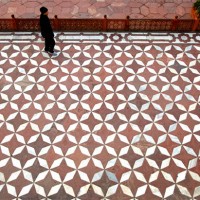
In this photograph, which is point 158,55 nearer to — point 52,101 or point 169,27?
point 169,27

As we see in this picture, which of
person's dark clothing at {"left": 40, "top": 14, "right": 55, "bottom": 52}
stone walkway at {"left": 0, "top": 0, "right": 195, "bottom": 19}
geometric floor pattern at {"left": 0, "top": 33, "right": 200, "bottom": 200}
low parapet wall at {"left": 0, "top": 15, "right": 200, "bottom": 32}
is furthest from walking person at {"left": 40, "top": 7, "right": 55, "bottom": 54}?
stone walkway at {"left": 0, "top": 0, "right": 195, "bottom": 19}

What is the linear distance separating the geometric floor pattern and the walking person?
24 cm

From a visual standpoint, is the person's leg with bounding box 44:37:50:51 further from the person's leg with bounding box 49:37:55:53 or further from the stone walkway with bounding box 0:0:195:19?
the stone walkway with bounding box 0:0:195:19

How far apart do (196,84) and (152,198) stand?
284 centimetres

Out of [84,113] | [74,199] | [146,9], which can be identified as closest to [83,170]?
[74,199]

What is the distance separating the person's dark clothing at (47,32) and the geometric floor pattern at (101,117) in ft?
0.89

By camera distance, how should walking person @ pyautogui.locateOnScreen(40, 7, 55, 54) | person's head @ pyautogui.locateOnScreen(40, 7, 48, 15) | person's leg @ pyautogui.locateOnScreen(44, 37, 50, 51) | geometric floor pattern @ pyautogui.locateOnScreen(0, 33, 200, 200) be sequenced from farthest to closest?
person's leg @ pyautogui.locateOnScreen(44, 37, 50, 51)
walking person @ pyautogui.locateOnScreen(40, 7, 55, 54)
person's head @ pyautogui.locateOnScreen(40, 7, 48, 15)
geometric floor pattern @ pyautogui.locateOnScreen(0, 33, 200, 200)

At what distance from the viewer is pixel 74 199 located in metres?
5.38

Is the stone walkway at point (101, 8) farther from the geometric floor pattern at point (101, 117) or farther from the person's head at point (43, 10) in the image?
the person's head at point (43, 10)

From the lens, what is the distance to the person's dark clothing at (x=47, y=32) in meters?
6.70

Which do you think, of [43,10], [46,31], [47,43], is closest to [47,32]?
[46,31]

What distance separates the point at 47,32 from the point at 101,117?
7.46ft

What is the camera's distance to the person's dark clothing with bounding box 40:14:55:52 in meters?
6.70

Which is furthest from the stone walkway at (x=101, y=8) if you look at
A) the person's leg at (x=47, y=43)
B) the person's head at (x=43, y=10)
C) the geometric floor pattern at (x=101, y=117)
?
the person's head at (x=43, y=10)
